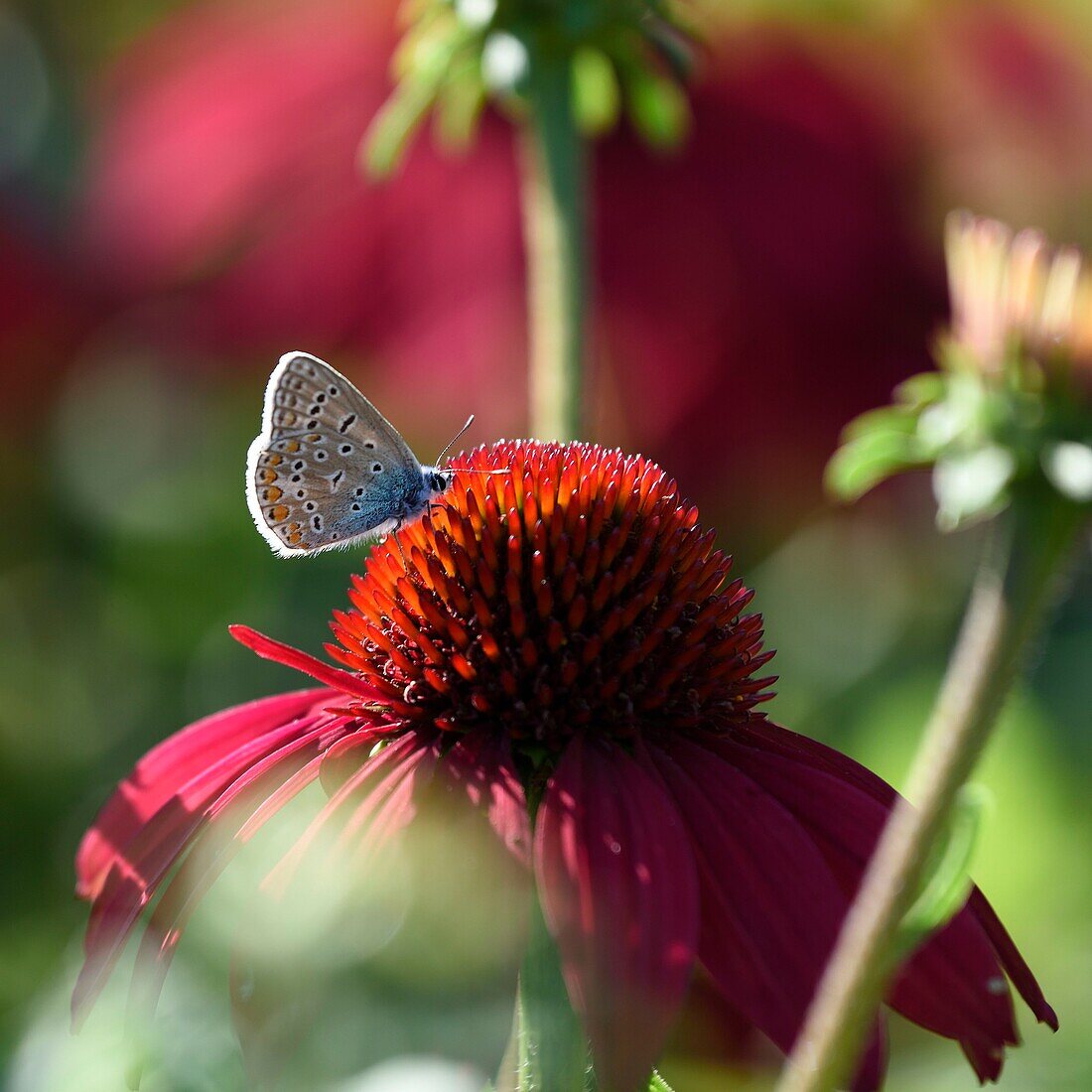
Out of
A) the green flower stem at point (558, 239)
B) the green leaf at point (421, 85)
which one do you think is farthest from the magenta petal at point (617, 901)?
the green leaf at point (421, 85)

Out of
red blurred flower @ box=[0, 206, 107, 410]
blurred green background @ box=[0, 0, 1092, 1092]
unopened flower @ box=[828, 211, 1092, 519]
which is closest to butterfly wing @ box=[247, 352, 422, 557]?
unopened flower @ box=[828, 211, 1092, 519]

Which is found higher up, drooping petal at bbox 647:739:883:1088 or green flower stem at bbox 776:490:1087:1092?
green flower stem at bbox 776:490:1087:1092

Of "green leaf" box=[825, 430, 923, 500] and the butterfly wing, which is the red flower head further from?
"green leaf" box=[825, 430, 923, 500]

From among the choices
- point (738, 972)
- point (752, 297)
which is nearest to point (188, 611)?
point (752, 297)

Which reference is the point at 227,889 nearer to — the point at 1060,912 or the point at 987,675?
the point at 987,675

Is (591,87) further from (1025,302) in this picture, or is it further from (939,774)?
(939,774)
